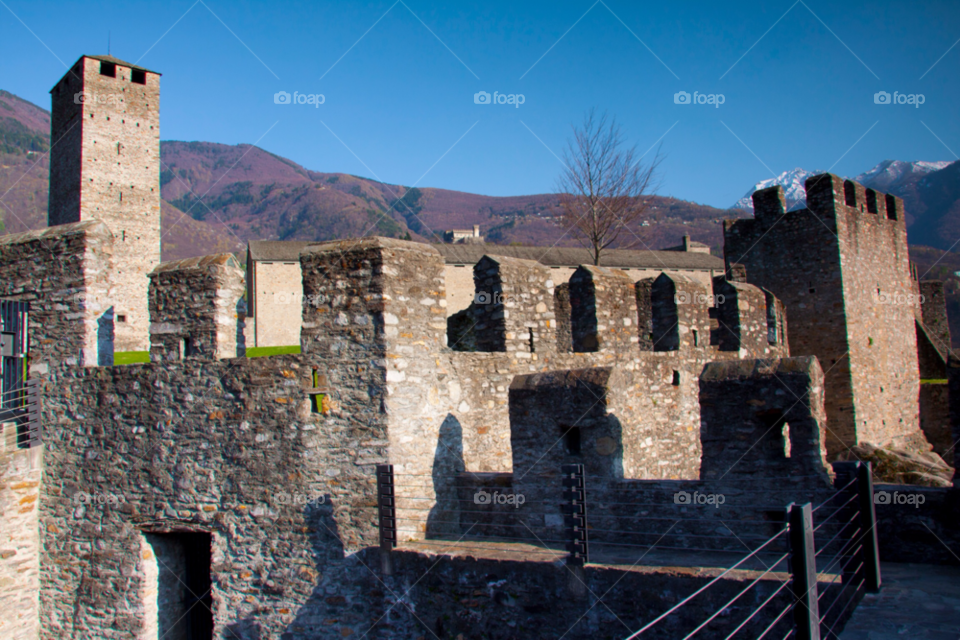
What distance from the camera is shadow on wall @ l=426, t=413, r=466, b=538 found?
7219 millimetres

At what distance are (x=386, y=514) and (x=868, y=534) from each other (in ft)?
14.0

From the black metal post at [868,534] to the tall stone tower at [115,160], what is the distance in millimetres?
38954

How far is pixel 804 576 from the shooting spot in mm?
3992

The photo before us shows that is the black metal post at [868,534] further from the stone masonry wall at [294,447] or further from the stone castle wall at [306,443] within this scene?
the stone masonry wall at [294,447]

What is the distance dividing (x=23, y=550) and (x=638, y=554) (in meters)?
7.87

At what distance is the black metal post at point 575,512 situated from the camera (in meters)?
5.57

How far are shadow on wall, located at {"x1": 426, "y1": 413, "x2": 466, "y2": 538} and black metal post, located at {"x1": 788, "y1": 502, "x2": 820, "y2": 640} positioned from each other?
3.95m

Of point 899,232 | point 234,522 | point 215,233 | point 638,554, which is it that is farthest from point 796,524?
point 215,233

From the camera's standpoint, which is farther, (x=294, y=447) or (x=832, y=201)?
(x=832, y=201)

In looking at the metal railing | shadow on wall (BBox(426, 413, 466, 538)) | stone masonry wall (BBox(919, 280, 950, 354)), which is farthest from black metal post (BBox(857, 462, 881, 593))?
stone masonry wall (BBox(919, 280, 950, 354))

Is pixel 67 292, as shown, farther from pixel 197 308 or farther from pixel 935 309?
pixel 935 309

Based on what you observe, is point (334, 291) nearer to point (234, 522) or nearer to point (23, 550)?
point (234, 522)

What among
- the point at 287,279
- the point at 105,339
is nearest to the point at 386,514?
the point at 105,339

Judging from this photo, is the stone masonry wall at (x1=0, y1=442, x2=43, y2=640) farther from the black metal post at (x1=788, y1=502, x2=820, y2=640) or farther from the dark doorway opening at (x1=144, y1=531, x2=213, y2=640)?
the black metal post at (x1=788, y1=502, x2=820, y2=640)
